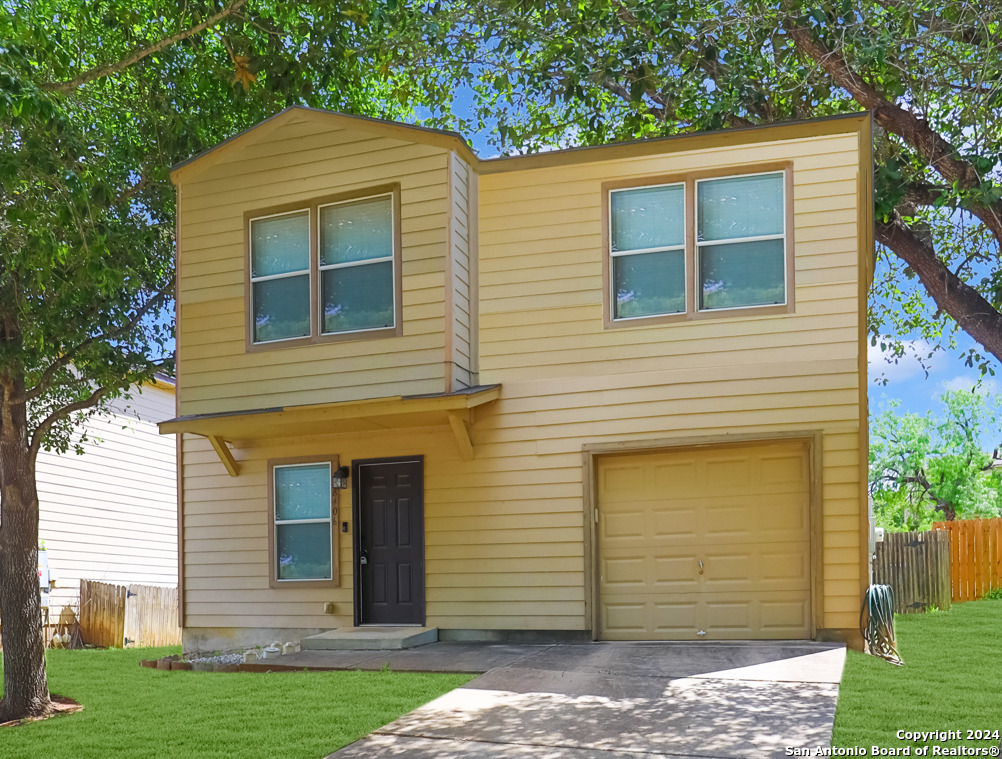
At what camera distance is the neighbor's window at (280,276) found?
12.7 metres

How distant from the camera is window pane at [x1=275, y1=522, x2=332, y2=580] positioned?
12734 mm

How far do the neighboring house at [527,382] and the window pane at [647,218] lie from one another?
26 millimetres

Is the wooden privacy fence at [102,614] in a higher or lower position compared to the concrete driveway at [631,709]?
lower

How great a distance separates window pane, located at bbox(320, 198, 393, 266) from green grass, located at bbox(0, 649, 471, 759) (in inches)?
197

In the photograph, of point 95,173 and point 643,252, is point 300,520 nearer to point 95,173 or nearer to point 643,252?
point 95,173

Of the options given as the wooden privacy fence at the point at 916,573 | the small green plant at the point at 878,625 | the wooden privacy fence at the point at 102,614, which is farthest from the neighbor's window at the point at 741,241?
the wooden privacy fence at the point at 102,614

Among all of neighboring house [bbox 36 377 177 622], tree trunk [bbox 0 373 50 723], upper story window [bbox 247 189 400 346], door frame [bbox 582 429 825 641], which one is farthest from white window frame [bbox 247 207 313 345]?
neighboring house [bbox 36 377 177 622]

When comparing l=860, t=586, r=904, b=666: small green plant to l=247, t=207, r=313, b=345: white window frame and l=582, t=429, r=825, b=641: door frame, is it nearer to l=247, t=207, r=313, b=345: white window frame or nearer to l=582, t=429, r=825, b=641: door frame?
l=582, t=429, r=825, b=641: door frame

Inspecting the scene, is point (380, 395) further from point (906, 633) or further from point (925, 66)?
point (925, 66)

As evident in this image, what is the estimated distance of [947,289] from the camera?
16344 millimetres

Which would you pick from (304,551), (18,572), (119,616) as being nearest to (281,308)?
(304,551)

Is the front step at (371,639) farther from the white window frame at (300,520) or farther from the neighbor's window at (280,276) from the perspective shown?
the neighbor's window at (280,276)

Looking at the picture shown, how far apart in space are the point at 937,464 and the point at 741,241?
30087 mm

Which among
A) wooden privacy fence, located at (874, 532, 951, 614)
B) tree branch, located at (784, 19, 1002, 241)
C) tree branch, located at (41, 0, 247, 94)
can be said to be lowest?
wooden privacy fence, located at (874, 532, 951, 614)
